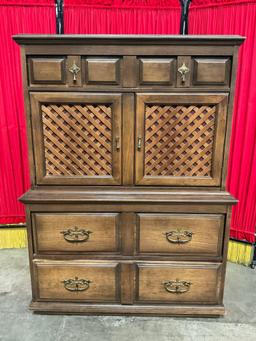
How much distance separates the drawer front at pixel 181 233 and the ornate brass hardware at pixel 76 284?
1.27 feet

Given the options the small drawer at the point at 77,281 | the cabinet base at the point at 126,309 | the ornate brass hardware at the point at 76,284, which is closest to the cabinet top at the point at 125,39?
the small drawer at the point at 77,281

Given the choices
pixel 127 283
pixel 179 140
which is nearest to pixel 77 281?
pixel 127 283

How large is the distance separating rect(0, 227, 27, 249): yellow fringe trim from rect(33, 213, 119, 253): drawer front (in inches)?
33.5

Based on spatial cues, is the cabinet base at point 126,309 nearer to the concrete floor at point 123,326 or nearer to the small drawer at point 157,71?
the concrete floor at point 123,326

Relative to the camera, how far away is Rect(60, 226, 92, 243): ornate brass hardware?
1.65 meters

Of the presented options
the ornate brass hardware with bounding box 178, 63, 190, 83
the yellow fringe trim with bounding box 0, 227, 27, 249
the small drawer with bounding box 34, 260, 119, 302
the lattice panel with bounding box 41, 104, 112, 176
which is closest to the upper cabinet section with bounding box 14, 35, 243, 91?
the ornate brass hardware with bounding box 178, 63, 190, 83

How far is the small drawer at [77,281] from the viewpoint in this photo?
170 centimetres

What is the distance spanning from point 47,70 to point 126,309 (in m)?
1.39

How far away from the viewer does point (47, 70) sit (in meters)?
1.47

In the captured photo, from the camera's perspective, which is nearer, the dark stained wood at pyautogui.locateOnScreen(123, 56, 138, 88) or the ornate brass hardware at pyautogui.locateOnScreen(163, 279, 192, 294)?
the dark stained wood at pyautogui.locateOnScreen(123, 56, 138, 88)

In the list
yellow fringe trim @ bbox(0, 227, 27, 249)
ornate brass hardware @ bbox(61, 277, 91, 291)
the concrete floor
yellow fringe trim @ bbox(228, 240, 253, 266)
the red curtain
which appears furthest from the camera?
yellow fringe trim @ bbox(0, 227, 27, 249)

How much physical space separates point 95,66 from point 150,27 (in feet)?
2.83

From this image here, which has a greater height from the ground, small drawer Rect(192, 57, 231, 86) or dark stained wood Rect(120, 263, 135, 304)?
small drawer Rect(192, 57, 231, 86)

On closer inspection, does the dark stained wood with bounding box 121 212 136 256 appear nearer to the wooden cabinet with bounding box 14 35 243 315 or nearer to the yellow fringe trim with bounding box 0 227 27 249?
the wooden cabinet with bounding box 14 35 243 315
